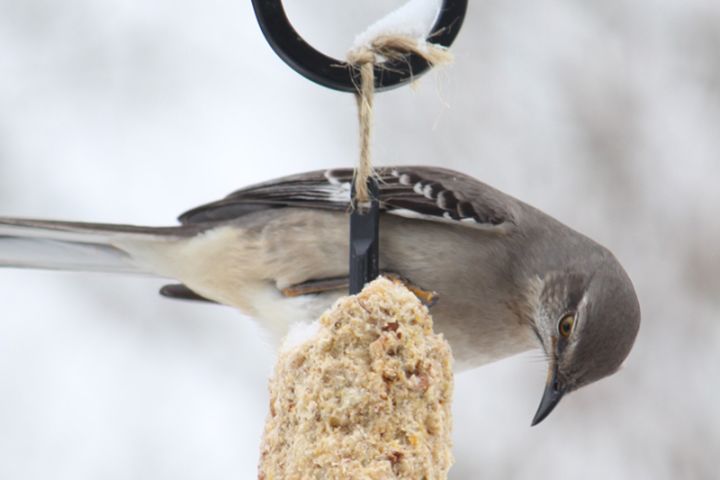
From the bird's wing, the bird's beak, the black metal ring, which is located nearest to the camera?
the black metal ring

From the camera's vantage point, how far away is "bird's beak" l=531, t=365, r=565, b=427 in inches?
110

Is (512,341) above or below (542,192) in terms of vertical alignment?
below

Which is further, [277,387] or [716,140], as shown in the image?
[716,140]

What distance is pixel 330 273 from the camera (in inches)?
121

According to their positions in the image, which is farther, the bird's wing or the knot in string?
the bird's wing

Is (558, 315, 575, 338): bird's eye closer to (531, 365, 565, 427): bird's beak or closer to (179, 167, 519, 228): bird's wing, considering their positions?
(531, 365, 565, 427): bird's beak

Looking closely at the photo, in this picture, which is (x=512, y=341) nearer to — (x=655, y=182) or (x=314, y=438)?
(x=314, y=438)

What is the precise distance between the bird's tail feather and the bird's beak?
1334 millimetres

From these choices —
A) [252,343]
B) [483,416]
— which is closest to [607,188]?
[483,416]

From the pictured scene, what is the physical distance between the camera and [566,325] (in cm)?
299

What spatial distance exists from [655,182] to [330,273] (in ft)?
8.77

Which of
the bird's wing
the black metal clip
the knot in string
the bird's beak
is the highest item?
the knot in string

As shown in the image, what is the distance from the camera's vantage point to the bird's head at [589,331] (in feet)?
9.45

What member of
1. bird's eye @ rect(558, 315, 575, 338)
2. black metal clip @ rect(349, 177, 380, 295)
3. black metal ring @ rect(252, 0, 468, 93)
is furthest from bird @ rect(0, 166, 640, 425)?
black metal ring @ rect(252, 0, 468, 93)
